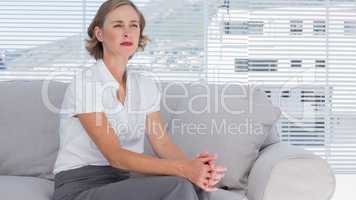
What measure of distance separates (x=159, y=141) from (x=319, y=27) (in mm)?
1988

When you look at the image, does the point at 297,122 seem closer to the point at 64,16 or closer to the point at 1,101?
the point at 64,16

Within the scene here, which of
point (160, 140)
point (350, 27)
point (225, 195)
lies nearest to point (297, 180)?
A: point (225, 195)

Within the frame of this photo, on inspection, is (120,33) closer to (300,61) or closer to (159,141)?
(159,141)

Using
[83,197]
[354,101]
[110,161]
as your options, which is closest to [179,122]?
[110,161]

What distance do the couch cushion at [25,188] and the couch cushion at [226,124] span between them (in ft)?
2.08

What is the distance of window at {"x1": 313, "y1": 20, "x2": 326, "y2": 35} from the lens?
13.1 feet

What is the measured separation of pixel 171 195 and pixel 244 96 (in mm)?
986

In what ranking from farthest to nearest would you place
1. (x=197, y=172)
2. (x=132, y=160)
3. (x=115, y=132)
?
(x=115, y=132) → (x=132, y=160) → (x=197, y=172)

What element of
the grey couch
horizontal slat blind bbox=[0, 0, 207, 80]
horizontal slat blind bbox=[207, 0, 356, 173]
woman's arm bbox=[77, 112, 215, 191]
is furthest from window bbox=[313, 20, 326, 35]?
woman's arm bbox=[77, 112, 215, 191]

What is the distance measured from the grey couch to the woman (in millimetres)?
199

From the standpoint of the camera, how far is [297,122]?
4.02 meters

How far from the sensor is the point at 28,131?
2678 mm

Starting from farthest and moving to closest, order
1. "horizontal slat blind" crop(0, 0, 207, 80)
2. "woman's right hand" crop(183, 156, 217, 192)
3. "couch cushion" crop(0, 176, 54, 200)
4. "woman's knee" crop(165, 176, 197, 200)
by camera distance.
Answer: "horizontal slat blind" crop(0, 0, 207, 80) < "couch cushion" crop(0, 176, 54, 200) < "woman's right hand" crop(183, 156, 217, 192) < "woman's knee" crop(165, 176, 197, 200)

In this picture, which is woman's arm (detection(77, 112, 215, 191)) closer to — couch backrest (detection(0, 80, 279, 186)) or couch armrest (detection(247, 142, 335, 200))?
couch armrest (detection(247, 142, 335, 200))
